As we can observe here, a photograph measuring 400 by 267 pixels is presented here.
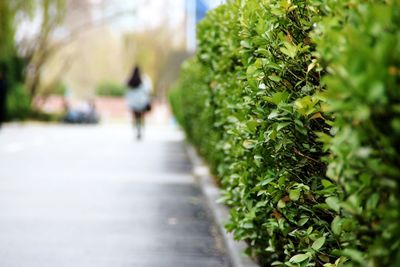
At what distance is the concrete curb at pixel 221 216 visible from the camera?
5193 millimetres

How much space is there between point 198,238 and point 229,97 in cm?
147

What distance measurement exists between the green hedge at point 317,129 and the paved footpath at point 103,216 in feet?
2.70

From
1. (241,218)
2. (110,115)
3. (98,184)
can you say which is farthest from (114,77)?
(241,218)

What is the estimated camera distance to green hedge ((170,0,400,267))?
84.7 inches

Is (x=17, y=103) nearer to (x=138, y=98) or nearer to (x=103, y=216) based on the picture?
(x=138, y=98)

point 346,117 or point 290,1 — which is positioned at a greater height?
point 290,1

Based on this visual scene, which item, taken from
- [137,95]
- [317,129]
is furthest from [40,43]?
[317,129]

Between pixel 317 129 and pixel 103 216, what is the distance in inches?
177

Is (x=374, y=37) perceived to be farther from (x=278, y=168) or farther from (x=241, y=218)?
(x=241, y=218)

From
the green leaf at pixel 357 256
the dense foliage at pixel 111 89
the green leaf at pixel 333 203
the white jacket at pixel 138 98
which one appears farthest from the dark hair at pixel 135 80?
the dense foliage at pixel 111 89

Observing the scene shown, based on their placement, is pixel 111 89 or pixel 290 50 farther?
pixel 111 89

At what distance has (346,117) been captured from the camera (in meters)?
2.34

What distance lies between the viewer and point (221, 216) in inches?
276

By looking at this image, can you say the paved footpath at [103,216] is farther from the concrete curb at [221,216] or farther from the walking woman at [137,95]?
the walking woman at [137,95]
